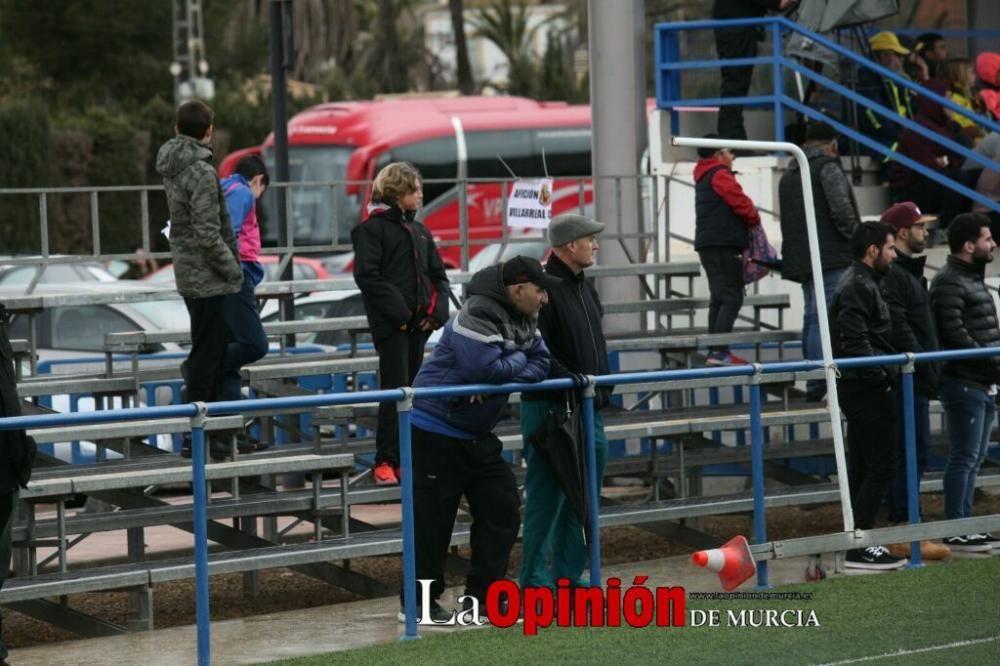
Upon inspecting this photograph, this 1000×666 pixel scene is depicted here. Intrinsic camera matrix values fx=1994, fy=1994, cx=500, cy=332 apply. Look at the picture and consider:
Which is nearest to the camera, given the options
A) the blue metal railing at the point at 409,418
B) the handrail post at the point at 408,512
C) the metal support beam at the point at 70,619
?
the blue metal railing at the point at 409,418

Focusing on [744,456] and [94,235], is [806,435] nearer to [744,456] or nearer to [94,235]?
[744,456]

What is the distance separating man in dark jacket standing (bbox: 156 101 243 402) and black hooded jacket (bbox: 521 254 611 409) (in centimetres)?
214

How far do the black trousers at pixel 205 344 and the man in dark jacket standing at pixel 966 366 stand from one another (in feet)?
14.1

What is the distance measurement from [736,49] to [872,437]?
5591mm

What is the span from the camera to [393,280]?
434 inches

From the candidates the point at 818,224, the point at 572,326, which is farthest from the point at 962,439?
the point at 572,326

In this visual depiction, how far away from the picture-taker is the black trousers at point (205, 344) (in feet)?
37.1

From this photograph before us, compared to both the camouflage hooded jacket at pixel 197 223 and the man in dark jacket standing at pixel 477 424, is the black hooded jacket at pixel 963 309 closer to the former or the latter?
the man in dark jacket standing at pixel 477 424

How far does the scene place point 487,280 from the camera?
31.0 feet

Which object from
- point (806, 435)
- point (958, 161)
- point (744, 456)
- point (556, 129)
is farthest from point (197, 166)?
point (556, 129)

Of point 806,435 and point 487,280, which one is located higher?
point 487,280

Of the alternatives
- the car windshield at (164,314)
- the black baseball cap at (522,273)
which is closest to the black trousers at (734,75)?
the car windshield at (164,314)

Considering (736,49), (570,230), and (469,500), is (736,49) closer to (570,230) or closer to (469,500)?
(570,230)

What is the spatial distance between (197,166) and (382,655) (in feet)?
11.0
